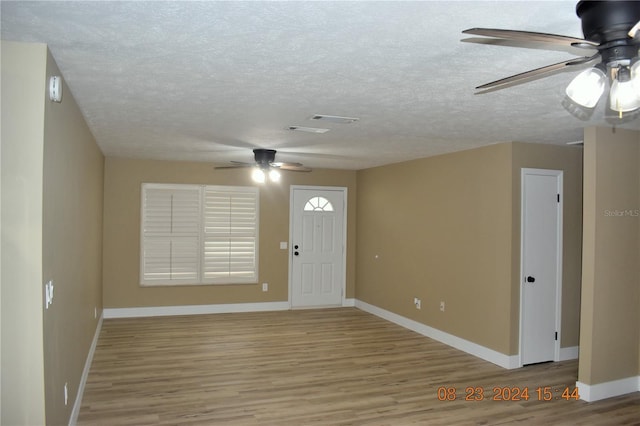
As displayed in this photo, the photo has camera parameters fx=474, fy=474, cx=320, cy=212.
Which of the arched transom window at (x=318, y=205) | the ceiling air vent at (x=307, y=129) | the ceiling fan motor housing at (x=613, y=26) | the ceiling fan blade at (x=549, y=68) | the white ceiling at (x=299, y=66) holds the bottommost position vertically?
the arched transom window at (x=318, y=205)

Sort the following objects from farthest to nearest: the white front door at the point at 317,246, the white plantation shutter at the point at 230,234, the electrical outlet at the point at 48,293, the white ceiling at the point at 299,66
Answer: the white front door at the point at 317,246, the white plantation shutter at the point at 230,234, the electrical outlet at the point at 48,293, the white ceiling at the point at 299,66

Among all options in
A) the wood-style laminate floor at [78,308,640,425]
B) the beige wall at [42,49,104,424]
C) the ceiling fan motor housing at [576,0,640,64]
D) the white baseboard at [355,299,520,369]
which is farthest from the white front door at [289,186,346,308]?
the ceiling fan motor housing at [576,0,640,64]

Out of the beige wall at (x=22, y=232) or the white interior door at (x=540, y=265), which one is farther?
the white interior door at (x=540, y=265)

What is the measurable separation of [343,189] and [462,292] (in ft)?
10.8

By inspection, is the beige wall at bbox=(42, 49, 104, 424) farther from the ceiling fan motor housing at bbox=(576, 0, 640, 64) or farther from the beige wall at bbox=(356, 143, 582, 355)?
the beige wall at bbox=(356, 143, 582, 355)

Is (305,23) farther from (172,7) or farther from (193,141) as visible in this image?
(193,141)

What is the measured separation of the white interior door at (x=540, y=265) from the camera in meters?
5.21

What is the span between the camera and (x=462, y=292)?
578 cm

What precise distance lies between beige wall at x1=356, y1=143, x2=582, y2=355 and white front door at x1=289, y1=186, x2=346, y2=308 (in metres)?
1.20

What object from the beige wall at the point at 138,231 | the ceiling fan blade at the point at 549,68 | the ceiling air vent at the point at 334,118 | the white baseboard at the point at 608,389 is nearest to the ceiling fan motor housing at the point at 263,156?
the ceiling air vent at the point at 334,118

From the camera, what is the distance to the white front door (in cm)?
816

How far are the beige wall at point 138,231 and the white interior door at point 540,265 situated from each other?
3799mm

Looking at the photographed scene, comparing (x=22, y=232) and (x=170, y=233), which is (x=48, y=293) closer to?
(x=22, y=232)

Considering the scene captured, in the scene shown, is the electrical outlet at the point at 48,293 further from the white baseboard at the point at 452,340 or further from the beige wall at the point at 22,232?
the white baseboard at the point at 452,340
